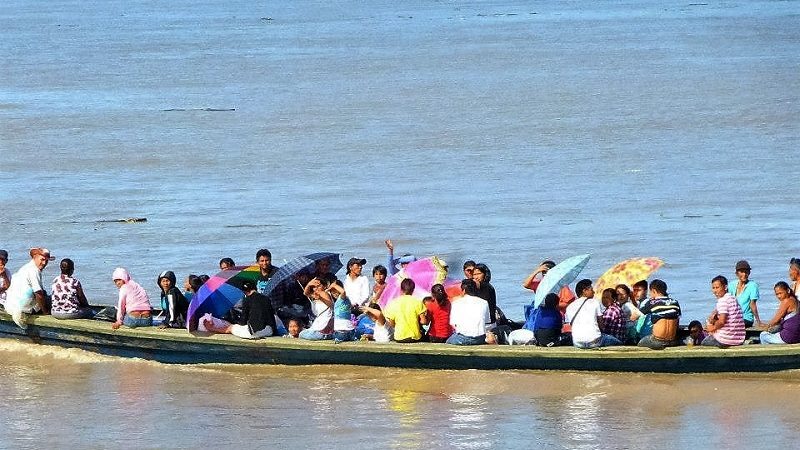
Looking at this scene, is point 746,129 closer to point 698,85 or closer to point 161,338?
point 698,85

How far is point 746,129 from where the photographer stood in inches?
1176

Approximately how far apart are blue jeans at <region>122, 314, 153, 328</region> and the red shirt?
266 centimetres

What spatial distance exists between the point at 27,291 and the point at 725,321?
6234mm

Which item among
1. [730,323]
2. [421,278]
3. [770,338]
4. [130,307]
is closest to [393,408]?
[421,278]

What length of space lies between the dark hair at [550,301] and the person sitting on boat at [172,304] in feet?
10.7

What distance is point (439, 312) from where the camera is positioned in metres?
14.0

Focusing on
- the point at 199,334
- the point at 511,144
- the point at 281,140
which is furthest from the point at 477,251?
the point at 281,140

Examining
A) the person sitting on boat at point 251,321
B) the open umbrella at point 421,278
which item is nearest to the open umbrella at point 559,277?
the open umbrella at point 421,278

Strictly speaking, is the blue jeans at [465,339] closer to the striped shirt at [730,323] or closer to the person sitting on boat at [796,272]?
the striped shirt at [730,323]

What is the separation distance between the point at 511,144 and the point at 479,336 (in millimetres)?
15135

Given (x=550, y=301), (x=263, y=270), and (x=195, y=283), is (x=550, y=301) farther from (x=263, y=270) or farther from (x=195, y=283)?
(x=195, y=283)

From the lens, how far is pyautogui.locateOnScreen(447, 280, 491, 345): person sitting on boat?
13.8 metres

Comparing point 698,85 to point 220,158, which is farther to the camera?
point 698,85

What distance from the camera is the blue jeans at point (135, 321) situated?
49.0 feet
